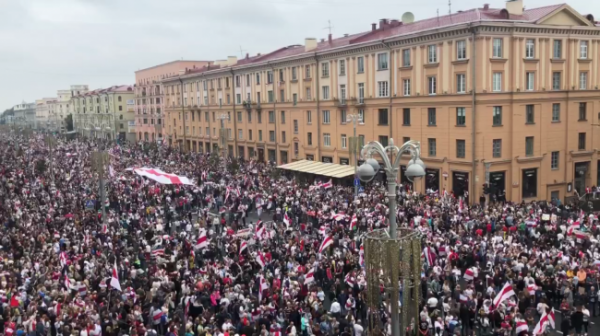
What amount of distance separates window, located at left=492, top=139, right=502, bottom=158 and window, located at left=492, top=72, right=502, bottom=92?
351cm

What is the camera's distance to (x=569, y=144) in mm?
42562

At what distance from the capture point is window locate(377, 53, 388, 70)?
4634 centimetres

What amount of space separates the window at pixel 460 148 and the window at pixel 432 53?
20.4 ft

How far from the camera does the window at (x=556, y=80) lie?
4156 cm

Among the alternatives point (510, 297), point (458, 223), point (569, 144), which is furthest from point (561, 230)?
point (569, 144)

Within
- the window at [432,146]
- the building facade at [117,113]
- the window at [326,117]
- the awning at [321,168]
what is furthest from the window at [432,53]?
the building facade at [117,113]

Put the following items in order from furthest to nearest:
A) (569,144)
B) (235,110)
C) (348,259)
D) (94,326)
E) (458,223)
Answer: (235,110) → (569,144) → (458,223) → (348,259) → (94,326)

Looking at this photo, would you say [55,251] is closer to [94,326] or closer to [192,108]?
[94,326]

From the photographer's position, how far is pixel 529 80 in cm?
4025

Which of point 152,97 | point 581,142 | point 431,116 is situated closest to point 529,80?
point 431,116

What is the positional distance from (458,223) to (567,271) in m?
8.98

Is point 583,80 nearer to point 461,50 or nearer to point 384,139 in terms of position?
point 461,50

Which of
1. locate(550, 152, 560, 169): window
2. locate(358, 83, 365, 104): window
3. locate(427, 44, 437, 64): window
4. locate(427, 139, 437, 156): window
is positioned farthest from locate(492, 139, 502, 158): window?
locate(358, 83, 365, 104): window

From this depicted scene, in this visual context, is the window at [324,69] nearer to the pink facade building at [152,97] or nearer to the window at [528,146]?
the window at [528,146]
